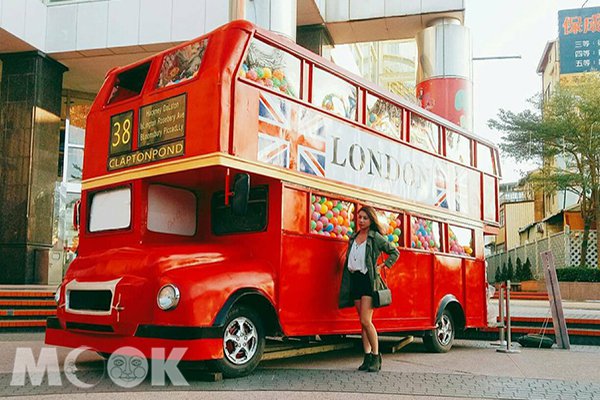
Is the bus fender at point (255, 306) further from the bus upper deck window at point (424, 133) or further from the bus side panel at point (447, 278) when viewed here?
the bus upper deck window at point (424, 133)

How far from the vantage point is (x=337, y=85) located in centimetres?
846

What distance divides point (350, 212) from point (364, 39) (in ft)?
36.6

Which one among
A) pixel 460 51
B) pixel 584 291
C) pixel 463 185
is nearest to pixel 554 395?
pixel 463 185

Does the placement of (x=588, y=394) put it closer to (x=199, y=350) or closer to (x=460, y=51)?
(x=199, y=350)

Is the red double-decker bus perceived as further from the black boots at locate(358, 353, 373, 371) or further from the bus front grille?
the black boots at locate(358, 353, 373, 371)

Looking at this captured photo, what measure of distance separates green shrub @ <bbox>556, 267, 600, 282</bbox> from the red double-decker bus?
59.9 ft

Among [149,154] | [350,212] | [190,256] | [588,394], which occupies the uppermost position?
[149,154]

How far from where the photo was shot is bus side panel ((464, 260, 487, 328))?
1096 centimetres

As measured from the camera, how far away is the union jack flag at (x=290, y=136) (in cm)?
724

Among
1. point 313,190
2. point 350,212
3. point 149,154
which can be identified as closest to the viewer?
point 149,154

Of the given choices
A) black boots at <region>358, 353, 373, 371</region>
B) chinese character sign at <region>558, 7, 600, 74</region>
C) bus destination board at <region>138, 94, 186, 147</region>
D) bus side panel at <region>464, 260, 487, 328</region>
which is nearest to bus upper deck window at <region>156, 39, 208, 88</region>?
bus destination board at <region>138, 94, 186, 147</region>

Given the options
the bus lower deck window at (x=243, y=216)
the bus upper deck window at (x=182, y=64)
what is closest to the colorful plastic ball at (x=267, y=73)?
the bus upper deck window at (x=182, y=64)

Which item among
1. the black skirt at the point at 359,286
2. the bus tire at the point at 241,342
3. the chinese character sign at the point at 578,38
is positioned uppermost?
the chinese character sign at the point at 578,38

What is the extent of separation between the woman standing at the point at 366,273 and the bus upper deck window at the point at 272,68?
170 centimetres
